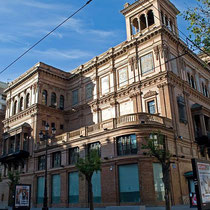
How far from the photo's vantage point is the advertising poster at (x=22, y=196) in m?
20.8

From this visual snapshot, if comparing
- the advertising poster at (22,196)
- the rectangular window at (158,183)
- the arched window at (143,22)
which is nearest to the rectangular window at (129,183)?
the rectangular window at (158,183)

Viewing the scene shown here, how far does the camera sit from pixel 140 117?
87.9ft

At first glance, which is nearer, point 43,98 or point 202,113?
point 202,113

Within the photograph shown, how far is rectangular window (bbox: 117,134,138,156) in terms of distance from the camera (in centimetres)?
2605

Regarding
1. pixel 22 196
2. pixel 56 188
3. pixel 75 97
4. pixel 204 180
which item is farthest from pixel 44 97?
pixel 204 180

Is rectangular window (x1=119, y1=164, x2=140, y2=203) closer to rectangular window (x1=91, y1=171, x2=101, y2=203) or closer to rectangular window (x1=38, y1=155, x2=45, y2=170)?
rectangular window (x1=91, y1=171, x2=101, y2=203)

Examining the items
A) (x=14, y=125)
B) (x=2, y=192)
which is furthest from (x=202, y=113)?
(x=2, y=192)

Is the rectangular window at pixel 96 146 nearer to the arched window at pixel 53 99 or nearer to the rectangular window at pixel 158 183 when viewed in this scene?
the rectangular window at pixel 158 183

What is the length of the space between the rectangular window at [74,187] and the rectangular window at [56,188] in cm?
218

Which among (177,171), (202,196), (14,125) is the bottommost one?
(202,196)

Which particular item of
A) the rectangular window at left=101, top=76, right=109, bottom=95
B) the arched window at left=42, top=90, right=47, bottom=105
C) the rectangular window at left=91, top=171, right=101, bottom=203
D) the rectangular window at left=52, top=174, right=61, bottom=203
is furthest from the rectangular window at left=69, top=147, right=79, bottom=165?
the arched window at left=42, top=90, right=47, bottom=105

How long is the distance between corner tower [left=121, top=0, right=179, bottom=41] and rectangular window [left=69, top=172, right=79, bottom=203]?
18734 millimetres

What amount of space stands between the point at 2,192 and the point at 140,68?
89.6ft

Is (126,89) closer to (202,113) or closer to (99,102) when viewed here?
(99,102)
